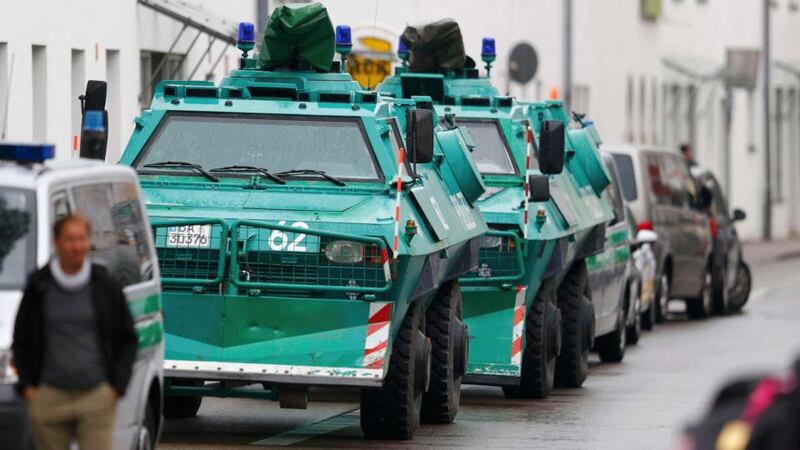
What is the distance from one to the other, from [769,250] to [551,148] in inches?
1250

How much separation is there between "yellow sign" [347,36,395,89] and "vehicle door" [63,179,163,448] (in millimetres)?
15898

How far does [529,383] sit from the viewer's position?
16656mm

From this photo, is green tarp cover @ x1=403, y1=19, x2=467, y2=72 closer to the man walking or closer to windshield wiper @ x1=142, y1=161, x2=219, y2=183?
windshield wiper @ x1=142, y1=161, x2=219, y2=183

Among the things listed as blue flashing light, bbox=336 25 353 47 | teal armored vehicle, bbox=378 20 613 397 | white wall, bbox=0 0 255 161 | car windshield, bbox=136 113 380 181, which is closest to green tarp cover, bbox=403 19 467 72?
teal armored vehicle, bbox=378 20 613 397

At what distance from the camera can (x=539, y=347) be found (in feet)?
54.2

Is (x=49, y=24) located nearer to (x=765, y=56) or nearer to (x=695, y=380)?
(x=695, y=380)

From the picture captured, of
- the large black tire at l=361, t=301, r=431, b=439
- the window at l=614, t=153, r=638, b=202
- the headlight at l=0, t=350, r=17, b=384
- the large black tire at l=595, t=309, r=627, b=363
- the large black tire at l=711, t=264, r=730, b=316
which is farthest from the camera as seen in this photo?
the large black tire at l=711, t=264, r=730, b=316

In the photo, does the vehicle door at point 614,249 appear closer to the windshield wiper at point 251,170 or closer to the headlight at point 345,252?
the windshield wiper at point 251,170

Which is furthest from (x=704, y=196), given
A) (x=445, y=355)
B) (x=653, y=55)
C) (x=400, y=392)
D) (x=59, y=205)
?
(x=653, y=55)

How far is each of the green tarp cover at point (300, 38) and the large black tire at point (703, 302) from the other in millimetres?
12539

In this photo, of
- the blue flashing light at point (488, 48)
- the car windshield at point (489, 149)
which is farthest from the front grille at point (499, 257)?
the blue flashing light at point (488, 48)

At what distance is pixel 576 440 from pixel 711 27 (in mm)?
41876

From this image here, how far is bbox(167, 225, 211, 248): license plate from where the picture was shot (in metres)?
12.9

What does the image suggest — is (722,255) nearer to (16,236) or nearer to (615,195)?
(615,195)
